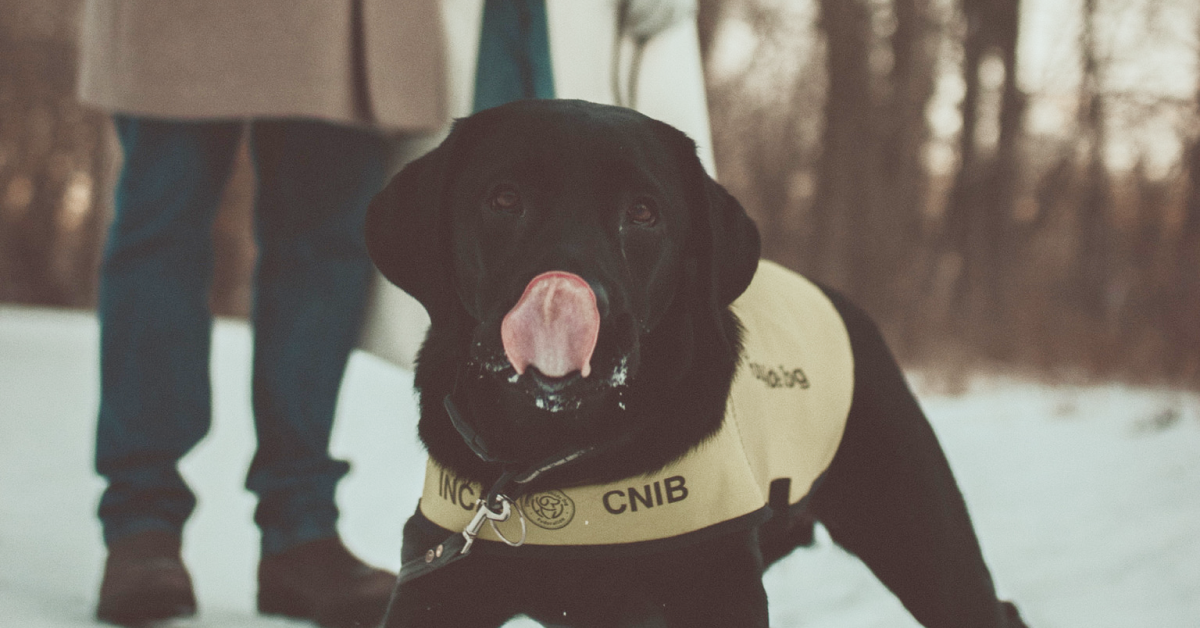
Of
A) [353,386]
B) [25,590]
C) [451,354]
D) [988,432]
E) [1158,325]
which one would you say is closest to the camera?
[451,354]

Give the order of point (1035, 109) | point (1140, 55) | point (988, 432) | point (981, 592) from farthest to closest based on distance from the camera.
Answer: point (1035, 109)
point (1140, 55)
point (988, 432)
point (981, 592)

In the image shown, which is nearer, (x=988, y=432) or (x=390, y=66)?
(x=390, y=66)

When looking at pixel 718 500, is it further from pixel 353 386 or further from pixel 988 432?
pixel 988 432

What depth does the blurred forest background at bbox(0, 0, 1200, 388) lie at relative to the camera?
8.97 meters

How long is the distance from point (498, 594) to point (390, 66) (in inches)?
50.5

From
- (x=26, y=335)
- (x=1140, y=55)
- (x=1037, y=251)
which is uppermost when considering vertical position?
(x=1140, y=55)

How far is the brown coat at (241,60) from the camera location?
199 cm

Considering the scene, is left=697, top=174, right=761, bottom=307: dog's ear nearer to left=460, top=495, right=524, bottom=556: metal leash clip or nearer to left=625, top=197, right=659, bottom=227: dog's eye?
left=625, top=197, right=659, bottom=227: dog's eye

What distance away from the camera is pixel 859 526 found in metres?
1.76

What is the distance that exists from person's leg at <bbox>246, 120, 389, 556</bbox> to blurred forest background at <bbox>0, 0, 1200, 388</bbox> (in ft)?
23.4

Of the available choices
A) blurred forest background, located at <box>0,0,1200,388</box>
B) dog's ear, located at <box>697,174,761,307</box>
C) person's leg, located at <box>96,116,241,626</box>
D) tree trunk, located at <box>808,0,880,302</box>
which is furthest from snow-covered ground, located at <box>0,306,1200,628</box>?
tree trunk, located at <box>808,0,880,302</box>

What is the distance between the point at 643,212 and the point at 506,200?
21cm

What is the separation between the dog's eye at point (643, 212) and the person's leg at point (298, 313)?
0.98 m

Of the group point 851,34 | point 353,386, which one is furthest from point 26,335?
point 851,34
